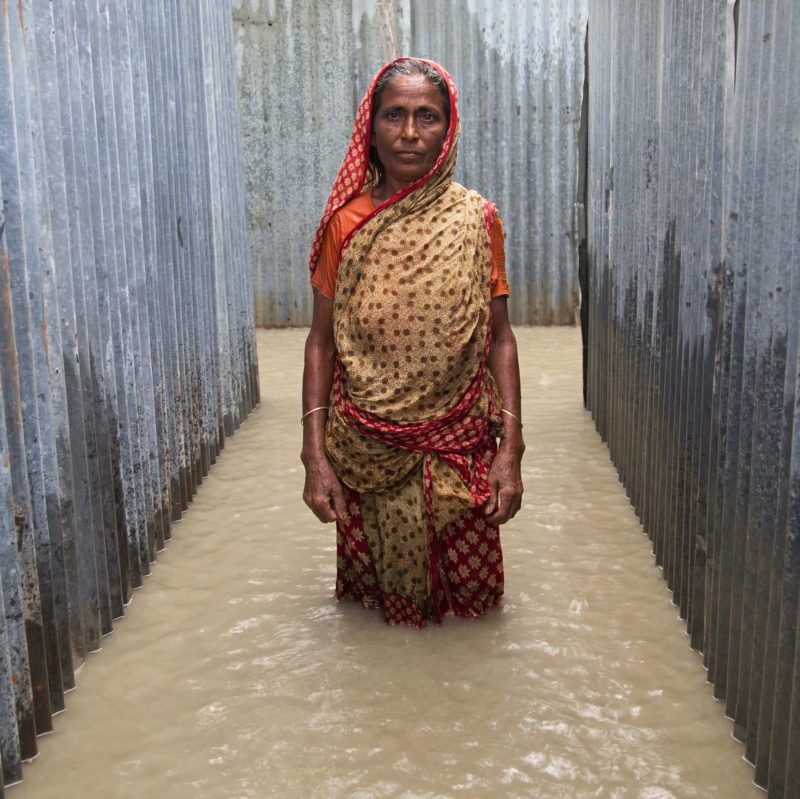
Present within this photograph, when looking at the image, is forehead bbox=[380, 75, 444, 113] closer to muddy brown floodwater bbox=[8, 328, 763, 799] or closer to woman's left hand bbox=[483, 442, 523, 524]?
woman's left hand bbox=[483, 442, 523, 524]

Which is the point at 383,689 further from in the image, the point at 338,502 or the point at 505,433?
the point at 505,433

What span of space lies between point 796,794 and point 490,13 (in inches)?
335

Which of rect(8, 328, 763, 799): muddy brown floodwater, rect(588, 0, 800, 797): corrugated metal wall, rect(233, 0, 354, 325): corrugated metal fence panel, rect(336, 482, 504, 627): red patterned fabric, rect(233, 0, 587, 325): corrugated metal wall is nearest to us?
rect(588, 0, 800, 797): corrugated metal wall

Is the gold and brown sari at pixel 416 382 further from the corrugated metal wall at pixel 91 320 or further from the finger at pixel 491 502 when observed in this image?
the corrugated metal wall at pixel 91 320

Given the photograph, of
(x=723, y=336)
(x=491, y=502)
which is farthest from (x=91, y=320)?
(x=723, y=336)

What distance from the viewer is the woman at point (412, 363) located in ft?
11.0

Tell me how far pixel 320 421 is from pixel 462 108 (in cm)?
696

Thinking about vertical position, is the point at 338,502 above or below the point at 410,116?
below

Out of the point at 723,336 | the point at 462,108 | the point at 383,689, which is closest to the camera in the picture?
the point at 723,336

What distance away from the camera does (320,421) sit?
3555mm

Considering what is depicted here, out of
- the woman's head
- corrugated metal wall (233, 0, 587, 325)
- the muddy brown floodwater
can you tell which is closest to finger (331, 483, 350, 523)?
the muddy brown floodwater

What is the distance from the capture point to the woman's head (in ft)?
10.9

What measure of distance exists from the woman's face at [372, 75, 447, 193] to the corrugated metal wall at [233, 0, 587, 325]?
6692 millimetres

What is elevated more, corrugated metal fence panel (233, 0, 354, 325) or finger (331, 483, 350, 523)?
corrugated metal fence panel (233, 0, 354, 325)
